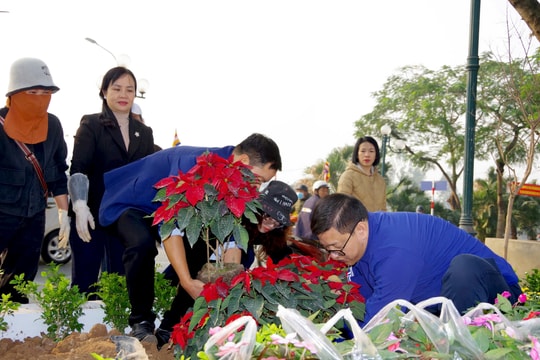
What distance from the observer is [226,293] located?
8.86ft

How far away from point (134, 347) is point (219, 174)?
0.95 metres

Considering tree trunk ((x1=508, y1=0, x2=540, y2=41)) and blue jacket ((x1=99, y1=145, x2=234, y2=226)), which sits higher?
tree trunk ((x1=508, y1=0, x2=540, y2=41))

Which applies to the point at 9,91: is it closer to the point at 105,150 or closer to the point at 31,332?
the point at 105,150

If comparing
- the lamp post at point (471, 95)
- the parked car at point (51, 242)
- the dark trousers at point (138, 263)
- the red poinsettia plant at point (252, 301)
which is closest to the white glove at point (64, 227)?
the dark trousers at point (138, 263)

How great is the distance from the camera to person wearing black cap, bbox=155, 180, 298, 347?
11.0 feet

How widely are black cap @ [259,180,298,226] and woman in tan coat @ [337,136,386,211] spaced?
3262 mm

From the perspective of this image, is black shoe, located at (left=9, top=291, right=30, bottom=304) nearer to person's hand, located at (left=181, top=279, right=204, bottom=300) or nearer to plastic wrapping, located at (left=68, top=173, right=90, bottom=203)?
plastic wrapping, located at (left=68, top=173, right=90, bottom=203)

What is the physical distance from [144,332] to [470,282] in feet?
5.53

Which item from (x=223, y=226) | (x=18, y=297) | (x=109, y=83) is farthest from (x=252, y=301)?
(x=109, y=83)

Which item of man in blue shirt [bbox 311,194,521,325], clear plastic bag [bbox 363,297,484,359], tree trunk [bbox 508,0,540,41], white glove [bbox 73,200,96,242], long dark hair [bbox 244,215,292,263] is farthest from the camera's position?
tree trunk [bbox 508,0,540,41]

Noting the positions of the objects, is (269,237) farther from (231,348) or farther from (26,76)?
(231,348)

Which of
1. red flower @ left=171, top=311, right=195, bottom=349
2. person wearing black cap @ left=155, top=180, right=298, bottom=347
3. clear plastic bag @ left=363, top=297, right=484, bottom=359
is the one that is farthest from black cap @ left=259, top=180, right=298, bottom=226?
clear plastic bag @ left=363, top=297, right=484, bottom=359

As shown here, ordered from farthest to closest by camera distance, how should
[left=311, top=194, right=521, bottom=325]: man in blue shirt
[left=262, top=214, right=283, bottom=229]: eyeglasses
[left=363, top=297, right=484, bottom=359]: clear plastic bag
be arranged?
[left=262, top=214, right=283, bottom=229]: eyeglasses → [left=311, top=194, right=521, bottom=325]: man in blue shirt → [left=363, top=297, right=484, bottom=359]: clear plastic bag

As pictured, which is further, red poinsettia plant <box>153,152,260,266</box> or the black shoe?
the black shoe
